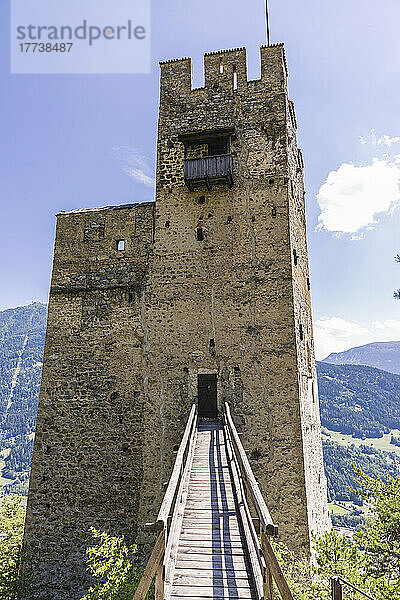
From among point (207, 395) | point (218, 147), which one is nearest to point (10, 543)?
point (207, 395)

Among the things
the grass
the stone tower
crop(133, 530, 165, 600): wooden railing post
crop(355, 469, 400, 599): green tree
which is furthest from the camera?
the grass

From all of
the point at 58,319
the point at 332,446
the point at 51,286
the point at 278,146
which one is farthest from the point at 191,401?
the point at 332,446

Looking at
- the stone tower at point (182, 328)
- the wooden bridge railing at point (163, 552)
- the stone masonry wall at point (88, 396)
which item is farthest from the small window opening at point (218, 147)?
the wooden bridge railing at point (163, 552)

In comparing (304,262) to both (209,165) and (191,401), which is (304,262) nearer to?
(209,165)

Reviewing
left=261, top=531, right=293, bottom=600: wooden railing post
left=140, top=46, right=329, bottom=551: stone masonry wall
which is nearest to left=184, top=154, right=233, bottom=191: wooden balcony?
left=140, top=46, right=329, bottom=551: stone masonry wall

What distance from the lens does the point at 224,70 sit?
15.9 metres

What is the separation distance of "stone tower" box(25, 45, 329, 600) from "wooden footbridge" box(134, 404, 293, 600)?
5.33 metres

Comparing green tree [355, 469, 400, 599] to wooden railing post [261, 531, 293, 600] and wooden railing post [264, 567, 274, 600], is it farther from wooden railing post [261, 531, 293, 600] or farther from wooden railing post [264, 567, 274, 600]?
wooden railing post [261, 531, 293, 600]

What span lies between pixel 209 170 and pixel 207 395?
25.3 feet

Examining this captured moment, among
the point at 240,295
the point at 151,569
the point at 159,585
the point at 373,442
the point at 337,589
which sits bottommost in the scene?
the point at 373,442

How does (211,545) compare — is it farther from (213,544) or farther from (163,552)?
(163,552)

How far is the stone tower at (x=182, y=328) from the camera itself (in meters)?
13.4

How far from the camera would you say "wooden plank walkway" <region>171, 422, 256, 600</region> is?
474 centimetres

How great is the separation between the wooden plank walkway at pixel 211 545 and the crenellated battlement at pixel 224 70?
44.7ft
